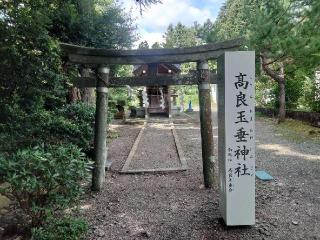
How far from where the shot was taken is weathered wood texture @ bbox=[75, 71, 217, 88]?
5945 millimetres

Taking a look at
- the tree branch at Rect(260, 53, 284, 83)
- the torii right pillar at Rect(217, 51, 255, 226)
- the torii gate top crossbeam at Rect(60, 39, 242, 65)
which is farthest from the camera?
the tree branch at Rect(260, 53, 284, 83)

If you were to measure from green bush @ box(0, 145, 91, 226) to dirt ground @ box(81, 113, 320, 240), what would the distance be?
0.72 meters

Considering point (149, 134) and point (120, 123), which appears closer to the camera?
point (149, 134)

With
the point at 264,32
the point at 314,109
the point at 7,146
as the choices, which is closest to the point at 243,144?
the point at 7,146

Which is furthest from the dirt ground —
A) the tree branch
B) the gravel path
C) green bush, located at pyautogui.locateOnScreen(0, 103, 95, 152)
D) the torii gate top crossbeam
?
the tree branch

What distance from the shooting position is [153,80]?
19.8 ft

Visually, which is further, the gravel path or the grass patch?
the grass patch

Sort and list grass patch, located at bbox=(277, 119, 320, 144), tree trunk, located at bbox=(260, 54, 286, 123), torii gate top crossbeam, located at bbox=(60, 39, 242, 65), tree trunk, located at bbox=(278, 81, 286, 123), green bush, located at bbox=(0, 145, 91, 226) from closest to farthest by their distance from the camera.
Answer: green bush, located at bbox=(0, 145, 91, 226), torii gate top crossbeam, located at bbox=(60, 39, 242, 65), grass patch, located at bbox=(277, 119, 320, 144), tree trunk, located at bbox=(260, 54, 286, 123), tree trunk, located at bbox=(278, 81, 286, 123)

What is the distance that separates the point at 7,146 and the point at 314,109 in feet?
40.3

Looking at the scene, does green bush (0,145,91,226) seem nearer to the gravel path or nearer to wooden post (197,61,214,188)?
wooden post (197,61,214,188)

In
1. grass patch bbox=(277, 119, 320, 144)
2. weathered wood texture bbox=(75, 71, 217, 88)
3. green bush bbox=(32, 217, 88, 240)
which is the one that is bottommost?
green bush bbox=(32, 217, 88, 240)

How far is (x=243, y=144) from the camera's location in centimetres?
432

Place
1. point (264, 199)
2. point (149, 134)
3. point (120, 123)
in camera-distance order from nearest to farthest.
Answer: point (264, 199), point (149, 134), point (120, 123)

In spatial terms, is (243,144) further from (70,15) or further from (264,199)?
(70,15)
